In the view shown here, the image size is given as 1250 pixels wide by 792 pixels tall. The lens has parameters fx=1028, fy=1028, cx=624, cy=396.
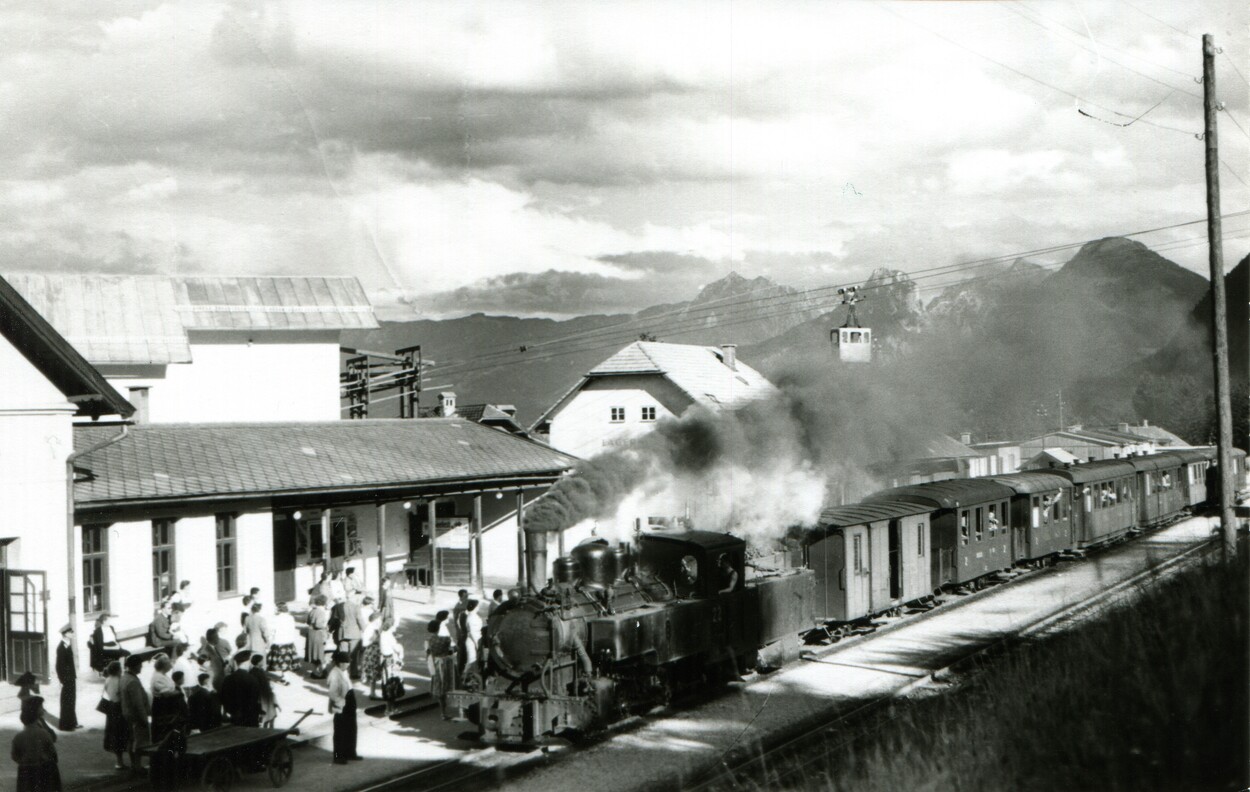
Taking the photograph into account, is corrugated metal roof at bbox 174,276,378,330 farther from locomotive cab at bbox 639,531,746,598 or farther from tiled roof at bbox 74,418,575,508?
locomotive cab at bbox 639,531,746,598

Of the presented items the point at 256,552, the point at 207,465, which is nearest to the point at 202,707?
the point at 256,552

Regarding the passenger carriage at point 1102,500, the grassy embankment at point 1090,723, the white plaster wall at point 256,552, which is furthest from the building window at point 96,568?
the passenger carriage at point 1102,500

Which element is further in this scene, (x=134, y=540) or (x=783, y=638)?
(x=134, y=540)

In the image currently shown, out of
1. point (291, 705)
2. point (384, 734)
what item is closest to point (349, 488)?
point (291, 705)

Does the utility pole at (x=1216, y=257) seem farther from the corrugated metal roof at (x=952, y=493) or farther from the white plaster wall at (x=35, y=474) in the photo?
the white plaster wall at (x=35, y=474)

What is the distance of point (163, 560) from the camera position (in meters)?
20.2

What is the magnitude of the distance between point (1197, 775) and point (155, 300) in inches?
1124

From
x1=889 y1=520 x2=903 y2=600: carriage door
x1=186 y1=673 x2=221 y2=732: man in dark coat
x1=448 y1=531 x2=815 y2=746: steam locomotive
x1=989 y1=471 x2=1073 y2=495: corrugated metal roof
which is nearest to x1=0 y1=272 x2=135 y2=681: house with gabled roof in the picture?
x1=186 y1=673 x2=221 y2=732: man in dark coat

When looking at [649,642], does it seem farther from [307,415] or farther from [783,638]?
[307,415]

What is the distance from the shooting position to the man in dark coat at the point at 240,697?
12945 millimetres

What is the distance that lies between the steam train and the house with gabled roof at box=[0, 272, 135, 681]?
7752 mm

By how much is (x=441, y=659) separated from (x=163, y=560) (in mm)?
8616

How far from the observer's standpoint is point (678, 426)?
20422 mm

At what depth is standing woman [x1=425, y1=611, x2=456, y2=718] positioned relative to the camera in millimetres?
14500
